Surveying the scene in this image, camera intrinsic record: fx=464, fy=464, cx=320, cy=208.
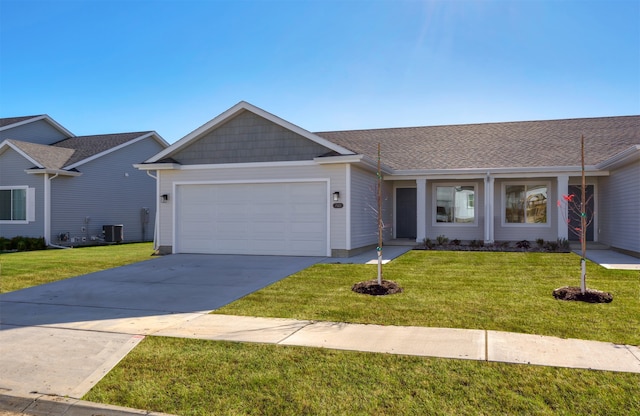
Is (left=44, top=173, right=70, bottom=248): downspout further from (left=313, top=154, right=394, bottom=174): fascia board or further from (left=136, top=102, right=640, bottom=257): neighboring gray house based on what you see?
(left=313, top=154, right=394, bottom=174): fascia board

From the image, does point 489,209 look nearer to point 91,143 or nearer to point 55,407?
point 55,407

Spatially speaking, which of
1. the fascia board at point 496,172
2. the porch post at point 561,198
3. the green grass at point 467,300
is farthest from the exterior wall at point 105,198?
the porch post at point 561,198

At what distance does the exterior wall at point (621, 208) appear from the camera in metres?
13.0

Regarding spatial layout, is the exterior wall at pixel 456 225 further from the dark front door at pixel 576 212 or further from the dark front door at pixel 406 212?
the dark front door at pixel 576 212

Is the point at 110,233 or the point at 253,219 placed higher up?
the point at 253,219

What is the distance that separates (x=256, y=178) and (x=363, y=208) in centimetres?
361

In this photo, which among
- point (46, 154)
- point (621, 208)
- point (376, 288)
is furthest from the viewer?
point (46, 154)

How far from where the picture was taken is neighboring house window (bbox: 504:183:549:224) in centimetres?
1726

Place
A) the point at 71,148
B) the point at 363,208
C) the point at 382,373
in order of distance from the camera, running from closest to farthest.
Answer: the point at 382,373, the point at 363,208, the point at 71,148

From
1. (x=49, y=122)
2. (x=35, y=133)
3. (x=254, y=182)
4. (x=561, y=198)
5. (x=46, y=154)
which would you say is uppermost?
(x=49, y=122)

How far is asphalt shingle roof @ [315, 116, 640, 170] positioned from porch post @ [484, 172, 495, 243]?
0.64 m

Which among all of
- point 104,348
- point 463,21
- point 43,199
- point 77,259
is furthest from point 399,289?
point 43,199

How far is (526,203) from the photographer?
1747 centimetres

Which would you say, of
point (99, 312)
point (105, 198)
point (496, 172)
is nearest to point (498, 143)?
point (496, 172)
